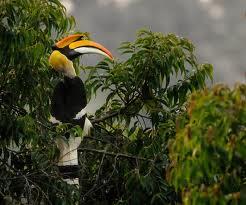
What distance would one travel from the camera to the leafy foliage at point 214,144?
17.4ft

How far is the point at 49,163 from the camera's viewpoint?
9.12 metres

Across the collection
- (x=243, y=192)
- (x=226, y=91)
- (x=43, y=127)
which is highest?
(x=43, y=127)

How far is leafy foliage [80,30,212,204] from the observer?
390 inches

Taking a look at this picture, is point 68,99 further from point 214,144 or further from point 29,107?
point 214,144

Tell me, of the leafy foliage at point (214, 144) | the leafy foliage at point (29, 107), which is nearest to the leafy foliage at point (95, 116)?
the leafy foliage at point (29, 107)

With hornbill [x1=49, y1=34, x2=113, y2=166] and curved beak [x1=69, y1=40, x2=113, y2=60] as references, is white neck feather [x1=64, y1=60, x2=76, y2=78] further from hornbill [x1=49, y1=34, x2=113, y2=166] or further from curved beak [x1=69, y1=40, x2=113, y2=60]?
curved beak [x1=69, y1=40, x2=113, y2=60]

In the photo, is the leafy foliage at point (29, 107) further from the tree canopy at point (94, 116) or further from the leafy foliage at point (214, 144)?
the leafy foliage at point (214, 144)

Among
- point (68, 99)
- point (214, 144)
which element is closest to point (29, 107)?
point (68, 99)

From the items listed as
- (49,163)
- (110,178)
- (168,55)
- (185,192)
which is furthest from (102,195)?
(185,192)

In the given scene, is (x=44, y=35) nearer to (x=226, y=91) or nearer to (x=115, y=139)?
(x=115, y=139)

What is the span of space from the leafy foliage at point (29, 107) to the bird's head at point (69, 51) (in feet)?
0.62

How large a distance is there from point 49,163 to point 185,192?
374 centimetres

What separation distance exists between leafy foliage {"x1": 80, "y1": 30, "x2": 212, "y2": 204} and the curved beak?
0.36m

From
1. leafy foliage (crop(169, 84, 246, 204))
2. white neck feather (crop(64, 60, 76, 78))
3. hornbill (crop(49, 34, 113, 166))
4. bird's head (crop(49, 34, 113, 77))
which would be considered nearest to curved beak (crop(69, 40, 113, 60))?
bird's head (crop(49, 34, 113, 77))
